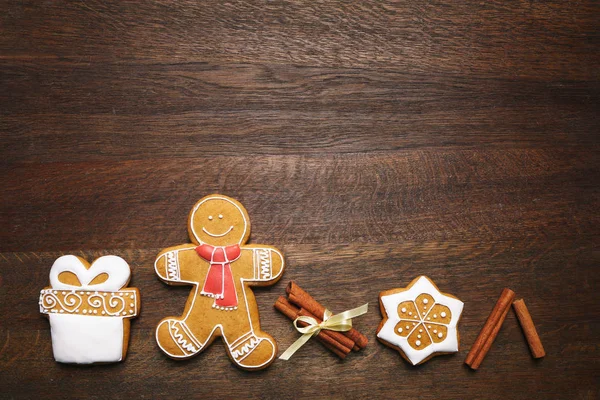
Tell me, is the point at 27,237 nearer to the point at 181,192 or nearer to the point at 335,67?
the point at 181,192

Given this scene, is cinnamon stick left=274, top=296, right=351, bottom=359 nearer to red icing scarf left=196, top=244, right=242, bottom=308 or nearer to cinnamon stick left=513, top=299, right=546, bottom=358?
red icing scarf left=196, top=244, right=242, bottom=308

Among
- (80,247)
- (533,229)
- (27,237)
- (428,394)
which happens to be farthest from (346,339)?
(27,237)

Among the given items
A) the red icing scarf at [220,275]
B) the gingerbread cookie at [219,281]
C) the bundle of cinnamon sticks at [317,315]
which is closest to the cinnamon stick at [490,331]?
the bundle of cinnamon sticks at [317,315]

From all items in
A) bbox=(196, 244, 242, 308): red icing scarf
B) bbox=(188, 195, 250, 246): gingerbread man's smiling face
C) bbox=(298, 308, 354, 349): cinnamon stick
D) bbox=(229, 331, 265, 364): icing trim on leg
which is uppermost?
bbox=(188, 195, 250, 246): gingerbread man's smiling face

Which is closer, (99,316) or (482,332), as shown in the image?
(99,316)

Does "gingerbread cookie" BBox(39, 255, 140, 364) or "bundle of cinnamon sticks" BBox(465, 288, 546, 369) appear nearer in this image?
"gingerbread cookie" BBox(39, 255, 140, 364)

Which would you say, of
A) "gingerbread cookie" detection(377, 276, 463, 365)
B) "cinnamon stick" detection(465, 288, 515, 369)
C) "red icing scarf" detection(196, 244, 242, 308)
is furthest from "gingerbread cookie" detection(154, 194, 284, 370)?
"cinnamon stick" detection(465, 288, 515, 369)
